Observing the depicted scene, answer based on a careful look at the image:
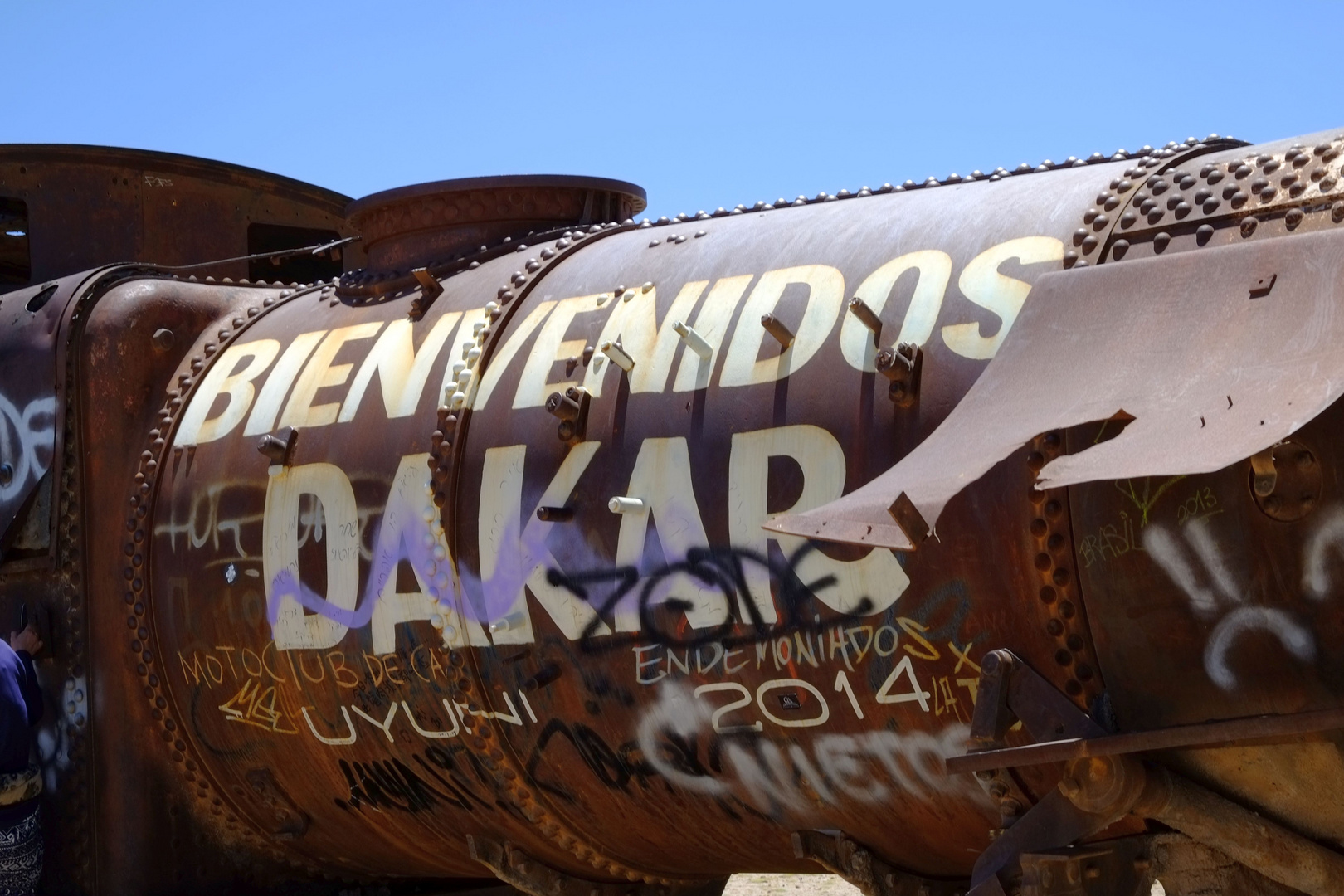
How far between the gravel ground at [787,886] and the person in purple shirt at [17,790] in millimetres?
4149

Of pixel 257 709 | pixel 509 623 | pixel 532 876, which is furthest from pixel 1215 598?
pixel 257 709

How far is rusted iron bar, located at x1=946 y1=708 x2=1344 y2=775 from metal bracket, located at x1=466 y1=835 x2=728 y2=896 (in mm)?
1834

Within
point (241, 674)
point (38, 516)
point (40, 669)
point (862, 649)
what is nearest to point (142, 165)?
point (38, 516)

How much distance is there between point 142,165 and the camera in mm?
7297

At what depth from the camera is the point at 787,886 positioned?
9.15 metres

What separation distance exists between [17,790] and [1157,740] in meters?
4.14

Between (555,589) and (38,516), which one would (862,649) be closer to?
(555,589)

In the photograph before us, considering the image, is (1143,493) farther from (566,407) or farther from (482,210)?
(482,210)

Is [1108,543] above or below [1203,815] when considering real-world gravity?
above

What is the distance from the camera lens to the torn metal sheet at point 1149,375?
9.59ft

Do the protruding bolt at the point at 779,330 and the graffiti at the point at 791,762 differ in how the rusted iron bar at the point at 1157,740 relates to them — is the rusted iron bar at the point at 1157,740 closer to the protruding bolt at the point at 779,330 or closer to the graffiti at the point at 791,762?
the graffiti at the point at 791,762

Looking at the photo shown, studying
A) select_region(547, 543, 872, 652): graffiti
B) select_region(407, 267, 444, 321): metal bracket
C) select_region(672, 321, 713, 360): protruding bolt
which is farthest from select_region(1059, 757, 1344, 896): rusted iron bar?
select_region(407, 267, 444, 321): metal bracket

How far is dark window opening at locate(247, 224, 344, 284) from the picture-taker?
8.05m

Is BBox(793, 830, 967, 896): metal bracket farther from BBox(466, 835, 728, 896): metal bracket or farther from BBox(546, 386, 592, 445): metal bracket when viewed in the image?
BBox(546, 386, 592, 445): metal bracket
